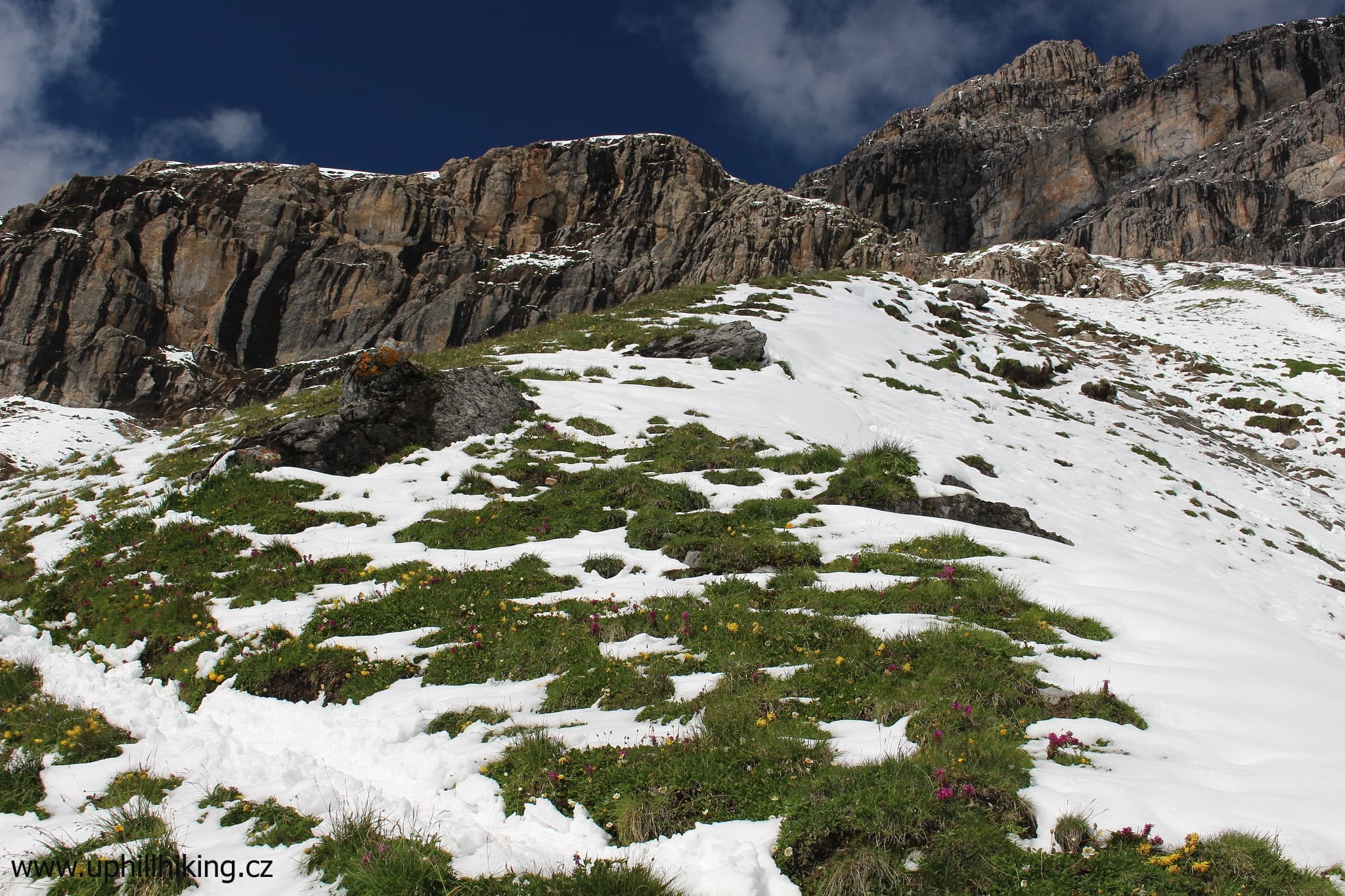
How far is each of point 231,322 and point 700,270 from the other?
56.2m

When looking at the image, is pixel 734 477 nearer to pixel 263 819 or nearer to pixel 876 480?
pixel 876 480

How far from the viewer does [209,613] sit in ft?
28.7

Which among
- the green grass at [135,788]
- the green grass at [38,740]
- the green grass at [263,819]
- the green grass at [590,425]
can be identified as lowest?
the green grass at [38,740]

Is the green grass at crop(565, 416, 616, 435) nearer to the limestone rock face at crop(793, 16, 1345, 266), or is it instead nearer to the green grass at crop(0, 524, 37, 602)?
the green grass at crop(0, 524, 37, 602)

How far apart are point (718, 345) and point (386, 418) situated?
1164 centimetres

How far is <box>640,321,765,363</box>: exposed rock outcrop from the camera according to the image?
22.2m

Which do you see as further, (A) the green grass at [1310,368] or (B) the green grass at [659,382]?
(A) the green grass at [1310,368]

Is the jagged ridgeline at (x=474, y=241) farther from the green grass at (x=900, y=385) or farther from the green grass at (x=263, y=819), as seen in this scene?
the green grass at (x=263, y=819)

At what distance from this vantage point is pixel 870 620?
7.89m

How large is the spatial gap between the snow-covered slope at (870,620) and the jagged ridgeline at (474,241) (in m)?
37.6

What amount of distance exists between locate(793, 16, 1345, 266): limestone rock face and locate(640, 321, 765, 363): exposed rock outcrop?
108 m

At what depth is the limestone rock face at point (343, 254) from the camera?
70.0 meters

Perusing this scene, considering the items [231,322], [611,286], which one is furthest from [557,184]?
[231,322]

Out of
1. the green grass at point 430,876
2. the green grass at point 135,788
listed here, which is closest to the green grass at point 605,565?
the green grass at point 135,788
